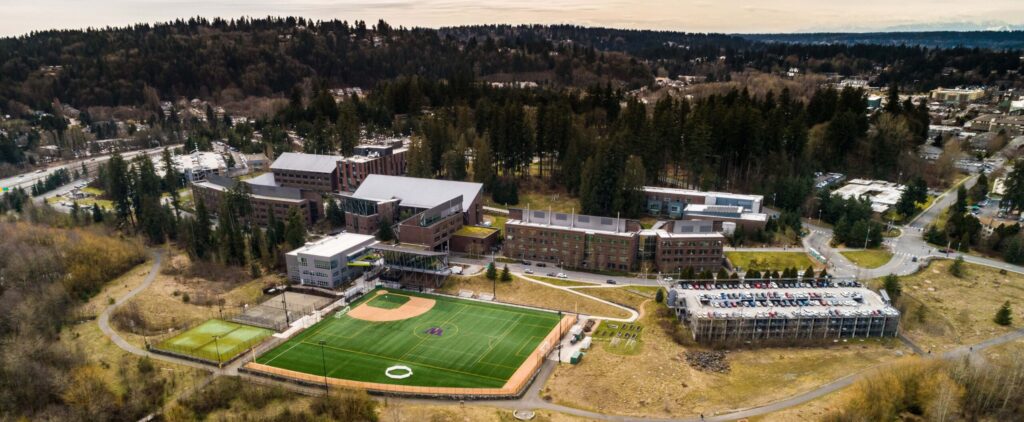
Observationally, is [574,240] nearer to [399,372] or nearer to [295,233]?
[399,372]

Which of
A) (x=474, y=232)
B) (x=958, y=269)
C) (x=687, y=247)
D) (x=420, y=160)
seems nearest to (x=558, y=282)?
(x=474, y=232)

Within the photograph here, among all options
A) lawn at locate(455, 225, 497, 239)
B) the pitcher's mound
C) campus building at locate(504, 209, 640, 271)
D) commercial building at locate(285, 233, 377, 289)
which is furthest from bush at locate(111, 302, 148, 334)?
campus building at locate(504, 209, 640, 271)

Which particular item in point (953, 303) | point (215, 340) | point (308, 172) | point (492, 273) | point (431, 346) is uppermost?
point (308, 172)

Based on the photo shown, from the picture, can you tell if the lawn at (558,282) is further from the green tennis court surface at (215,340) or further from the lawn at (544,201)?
the green tennis court surface at (215,340)

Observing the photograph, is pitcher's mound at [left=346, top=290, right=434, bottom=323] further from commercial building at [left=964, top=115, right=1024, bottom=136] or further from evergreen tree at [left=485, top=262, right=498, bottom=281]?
commercial building at [left=964, top=115, right=1024, bottom=136]

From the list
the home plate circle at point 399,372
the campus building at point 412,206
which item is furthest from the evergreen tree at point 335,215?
the home plate circle at point 399,372

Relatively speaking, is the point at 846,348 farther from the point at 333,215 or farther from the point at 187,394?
the point at 333,215
